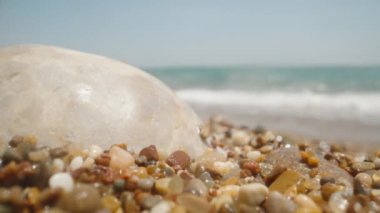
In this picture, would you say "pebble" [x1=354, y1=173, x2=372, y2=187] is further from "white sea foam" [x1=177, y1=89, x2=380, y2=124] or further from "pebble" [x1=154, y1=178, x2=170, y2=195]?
"white sea foam" [x1=177, y1=89, x2=380, y2=124]

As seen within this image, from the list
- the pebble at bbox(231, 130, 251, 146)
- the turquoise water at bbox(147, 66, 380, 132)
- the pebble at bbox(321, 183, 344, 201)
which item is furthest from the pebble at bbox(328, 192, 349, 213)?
the turquoise water at bbox(147, 66, 380, 132)

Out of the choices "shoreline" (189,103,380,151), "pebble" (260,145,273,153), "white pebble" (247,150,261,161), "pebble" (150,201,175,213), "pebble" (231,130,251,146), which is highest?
"pebble" (150,201,175,213)

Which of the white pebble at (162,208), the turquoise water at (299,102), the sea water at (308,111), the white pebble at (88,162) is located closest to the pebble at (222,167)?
the white pebble at (162,208)

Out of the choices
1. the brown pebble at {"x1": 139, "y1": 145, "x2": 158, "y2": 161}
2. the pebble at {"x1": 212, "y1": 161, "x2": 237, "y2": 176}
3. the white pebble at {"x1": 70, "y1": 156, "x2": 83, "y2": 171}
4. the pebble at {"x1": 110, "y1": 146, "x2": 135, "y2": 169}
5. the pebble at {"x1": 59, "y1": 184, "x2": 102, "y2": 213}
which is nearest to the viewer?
the pebble at {"x1": 59, "y1": 184, "x2": 102, "y2": 213}

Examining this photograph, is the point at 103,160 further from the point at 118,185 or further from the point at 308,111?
the point at 308,111

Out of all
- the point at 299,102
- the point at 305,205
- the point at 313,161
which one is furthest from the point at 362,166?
the point at 299,102

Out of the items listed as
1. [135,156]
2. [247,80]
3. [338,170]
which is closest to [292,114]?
[338,170]
